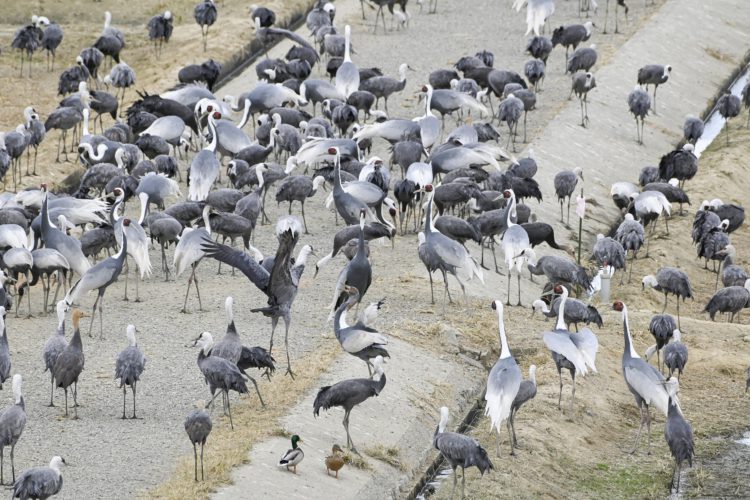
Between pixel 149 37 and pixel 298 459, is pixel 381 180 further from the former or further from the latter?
pixel 149 37

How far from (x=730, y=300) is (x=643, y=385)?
15.5ft

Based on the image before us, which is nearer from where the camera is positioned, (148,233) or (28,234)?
(28,234)

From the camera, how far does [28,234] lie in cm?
2223

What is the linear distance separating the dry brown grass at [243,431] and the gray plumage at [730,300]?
19.4 feet

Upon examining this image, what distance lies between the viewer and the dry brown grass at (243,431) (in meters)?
14.8

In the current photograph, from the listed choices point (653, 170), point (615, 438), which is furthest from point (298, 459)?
point (653, 170)

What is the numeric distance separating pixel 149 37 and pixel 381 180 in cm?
1459

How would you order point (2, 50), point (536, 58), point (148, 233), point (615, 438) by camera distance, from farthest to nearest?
point (2, 50), point (536, 58), point (148, 233), point (615, 438)

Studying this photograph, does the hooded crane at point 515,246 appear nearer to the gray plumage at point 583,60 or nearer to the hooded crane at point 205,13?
the gray plumage at point 583,60

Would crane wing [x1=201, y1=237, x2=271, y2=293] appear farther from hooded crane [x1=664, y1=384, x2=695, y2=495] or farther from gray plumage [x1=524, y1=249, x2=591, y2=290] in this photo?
hooded crane [x1=664, y1=384, x2=695, y2=495]

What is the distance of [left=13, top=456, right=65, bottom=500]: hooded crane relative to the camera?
45.7ft

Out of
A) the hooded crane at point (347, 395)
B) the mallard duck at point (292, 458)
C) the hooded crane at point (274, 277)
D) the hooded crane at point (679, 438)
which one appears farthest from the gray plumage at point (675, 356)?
the mallard duck at point (292, 458)

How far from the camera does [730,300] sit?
22.0m

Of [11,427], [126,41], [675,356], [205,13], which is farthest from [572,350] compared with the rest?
[126,41]
